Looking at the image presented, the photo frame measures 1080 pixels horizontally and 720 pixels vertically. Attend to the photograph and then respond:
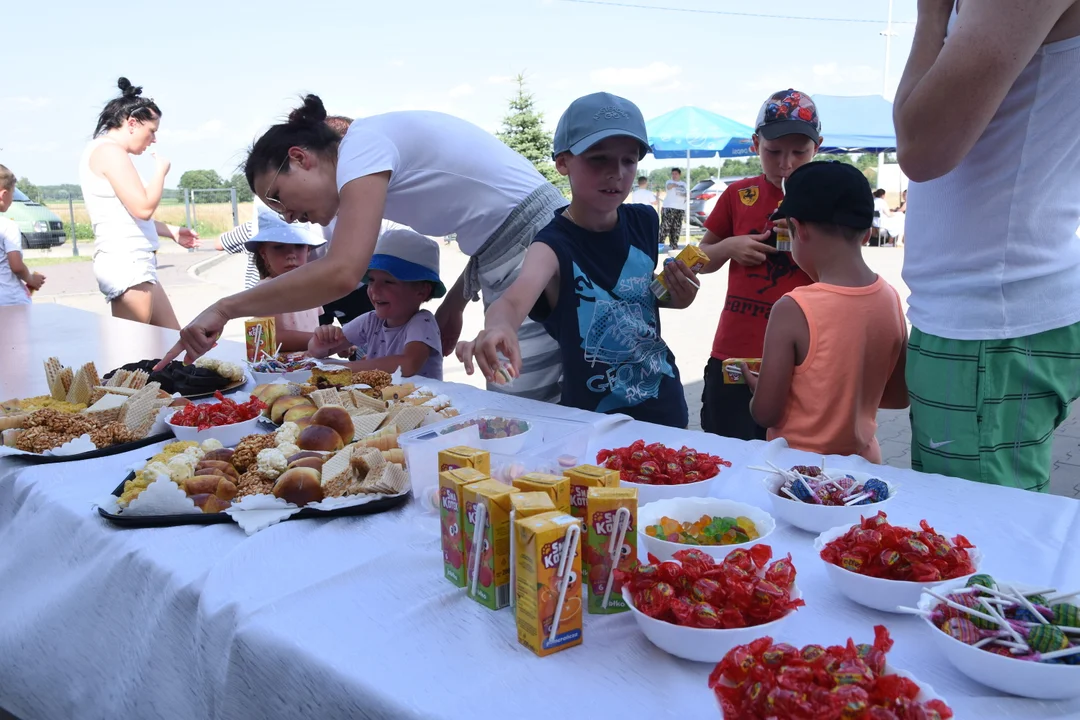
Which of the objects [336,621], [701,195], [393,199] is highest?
[701,195]

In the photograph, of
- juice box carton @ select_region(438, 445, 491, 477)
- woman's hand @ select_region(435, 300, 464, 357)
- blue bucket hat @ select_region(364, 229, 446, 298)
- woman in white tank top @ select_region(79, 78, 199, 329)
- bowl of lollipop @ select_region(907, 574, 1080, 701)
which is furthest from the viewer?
Answer: woman in white tank top @ select_region(79, 78, 199, 329)

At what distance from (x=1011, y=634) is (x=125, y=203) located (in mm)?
4649

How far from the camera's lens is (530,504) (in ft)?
3.24

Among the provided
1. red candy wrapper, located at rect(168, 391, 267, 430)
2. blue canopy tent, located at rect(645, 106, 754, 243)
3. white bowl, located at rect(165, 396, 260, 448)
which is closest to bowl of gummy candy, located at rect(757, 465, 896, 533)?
white bowl, located at rect(165, 396, 260, 448)

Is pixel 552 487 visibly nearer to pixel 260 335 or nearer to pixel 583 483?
pixel 583 483

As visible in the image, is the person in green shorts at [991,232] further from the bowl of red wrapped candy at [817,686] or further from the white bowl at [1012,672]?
the bowl of red wrapped candy at [817,686]

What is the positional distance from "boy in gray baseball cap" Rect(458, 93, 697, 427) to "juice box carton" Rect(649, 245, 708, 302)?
2 cm

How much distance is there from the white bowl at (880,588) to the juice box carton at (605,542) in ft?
0.90

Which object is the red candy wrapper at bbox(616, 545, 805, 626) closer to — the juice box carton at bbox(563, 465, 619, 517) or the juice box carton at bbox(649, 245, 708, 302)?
the juice box carton at bbox(563, 465, 619, 517)

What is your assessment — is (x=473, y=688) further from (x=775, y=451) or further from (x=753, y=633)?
(x=775, y=451)

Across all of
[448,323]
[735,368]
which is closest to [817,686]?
[735,368]

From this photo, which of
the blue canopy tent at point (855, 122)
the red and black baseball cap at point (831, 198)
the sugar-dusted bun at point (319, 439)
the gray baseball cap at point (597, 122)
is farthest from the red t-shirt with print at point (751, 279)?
the blue canopy tent at point (855, 122)

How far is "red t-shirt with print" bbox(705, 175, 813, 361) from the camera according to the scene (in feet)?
8.74

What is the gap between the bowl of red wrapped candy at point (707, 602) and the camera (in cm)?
88
